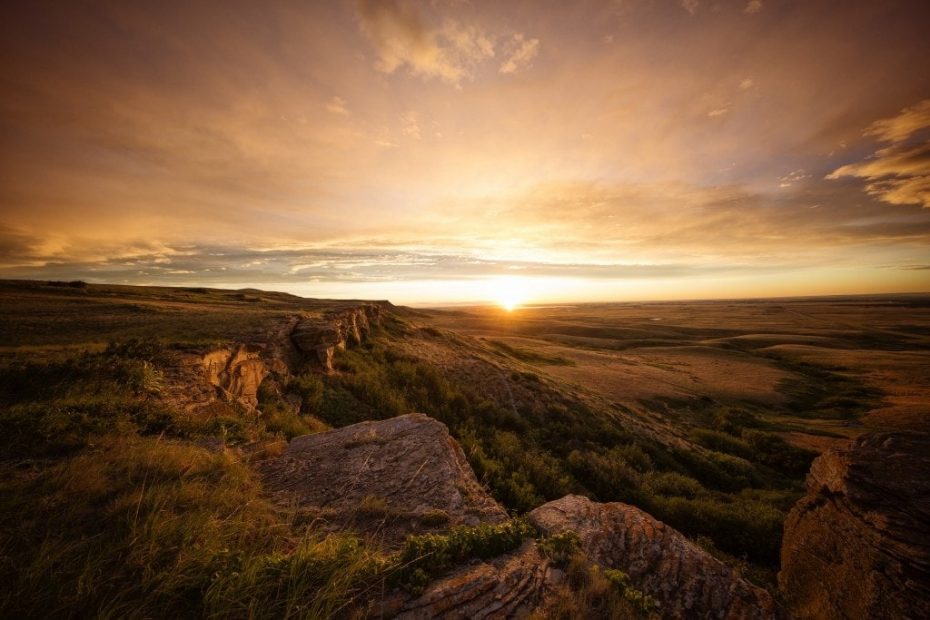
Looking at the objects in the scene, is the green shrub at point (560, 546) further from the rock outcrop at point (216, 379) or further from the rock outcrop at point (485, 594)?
the rock outcrop at point (216, 379)

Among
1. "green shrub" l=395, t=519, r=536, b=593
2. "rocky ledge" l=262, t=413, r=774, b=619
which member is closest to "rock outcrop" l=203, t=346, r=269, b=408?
"rocky ledge" l=262, t=413, r=774, b=619

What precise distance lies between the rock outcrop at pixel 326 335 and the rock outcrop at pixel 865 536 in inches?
651

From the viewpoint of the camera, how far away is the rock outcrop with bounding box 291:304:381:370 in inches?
634

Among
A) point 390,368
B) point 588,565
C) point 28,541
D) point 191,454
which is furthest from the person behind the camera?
point 390,368

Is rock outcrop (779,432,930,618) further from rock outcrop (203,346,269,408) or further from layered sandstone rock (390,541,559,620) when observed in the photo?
rock outcrop (203,346,269,408)

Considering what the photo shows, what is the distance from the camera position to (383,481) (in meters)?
6.66

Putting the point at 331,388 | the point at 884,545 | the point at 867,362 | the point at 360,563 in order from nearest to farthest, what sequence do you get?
the point at 360,563, the point at 884,545, the point at 331,388, the point at 867,362

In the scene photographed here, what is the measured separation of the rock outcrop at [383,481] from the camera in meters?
5.39

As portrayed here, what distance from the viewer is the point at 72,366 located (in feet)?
27.3

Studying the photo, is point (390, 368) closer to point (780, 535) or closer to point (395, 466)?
point (395, 466)

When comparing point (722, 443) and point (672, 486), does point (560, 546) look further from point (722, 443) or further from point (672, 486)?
point (722, 443)

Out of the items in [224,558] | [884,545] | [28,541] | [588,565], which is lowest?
[884,545]

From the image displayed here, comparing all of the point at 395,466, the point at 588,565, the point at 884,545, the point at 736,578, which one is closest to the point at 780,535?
the point at 884,545

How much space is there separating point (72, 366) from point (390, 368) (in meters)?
12.2
